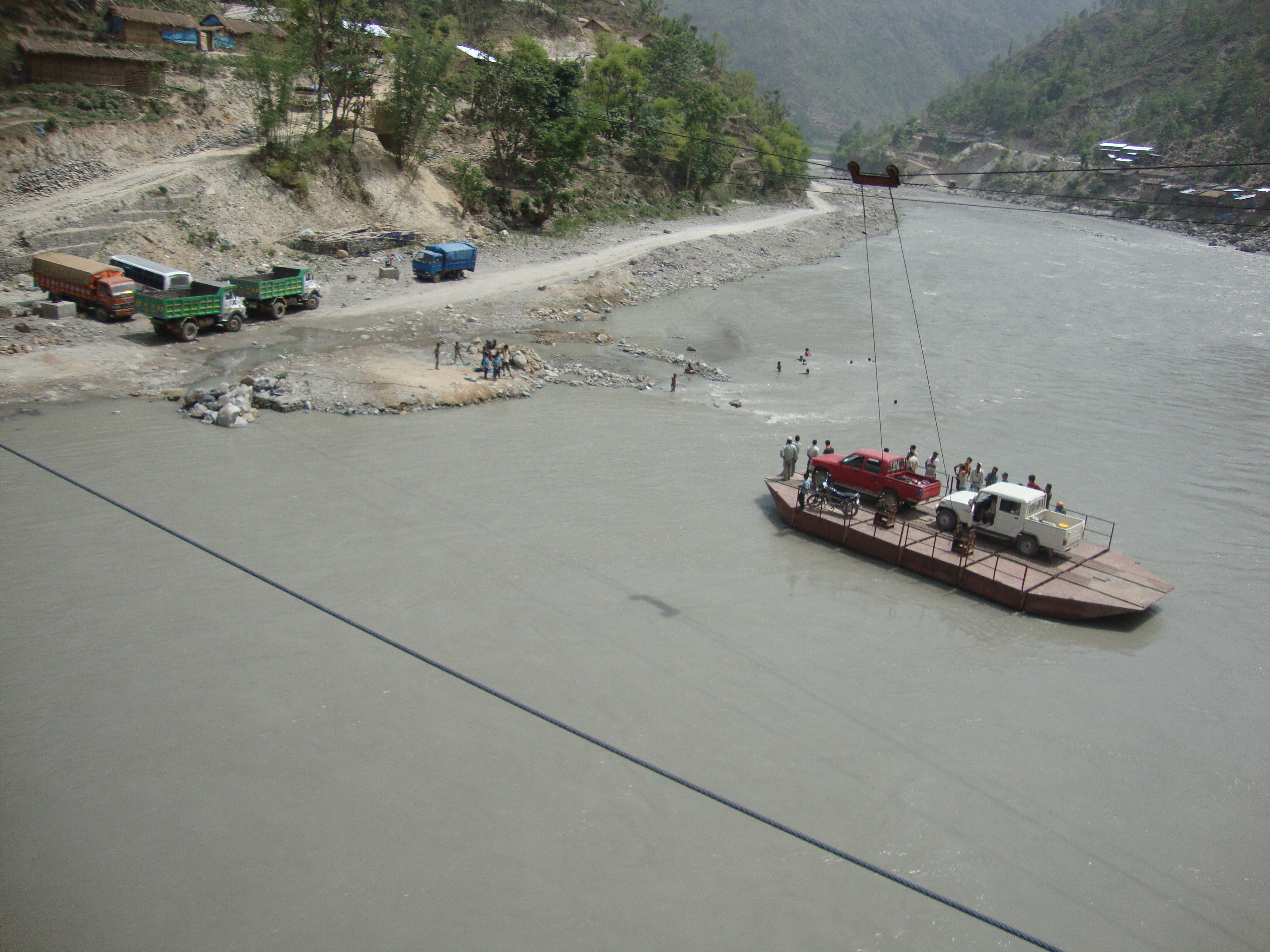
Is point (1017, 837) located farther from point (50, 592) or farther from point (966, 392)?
point (966, 392)

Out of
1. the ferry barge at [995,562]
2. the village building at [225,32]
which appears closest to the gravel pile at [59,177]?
the village building at [225,32]

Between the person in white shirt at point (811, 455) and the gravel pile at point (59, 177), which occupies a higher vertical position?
the gravel pile at point (59, 177)

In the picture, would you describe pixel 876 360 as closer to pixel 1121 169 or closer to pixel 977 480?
pixel 1121 169

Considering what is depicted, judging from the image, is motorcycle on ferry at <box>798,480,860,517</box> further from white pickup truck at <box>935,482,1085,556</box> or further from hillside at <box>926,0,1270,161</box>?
hillside at <box>926,0,1270,161</box>

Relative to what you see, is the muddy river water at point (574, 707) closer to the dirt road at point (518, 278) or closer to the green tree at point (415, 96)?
the dirt road at point (518, 278)

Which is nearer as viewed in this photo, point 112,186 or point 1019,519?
point 1019,519

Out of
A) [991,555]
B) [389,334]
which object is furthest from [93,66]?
[991,555]
